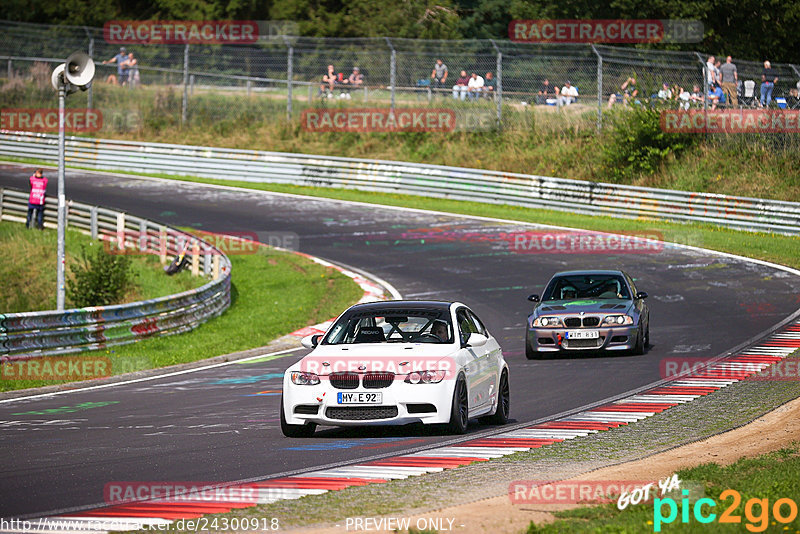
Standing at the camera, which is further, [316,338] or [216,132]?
[216,132]

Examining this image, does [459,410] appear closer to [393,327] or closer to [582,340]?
[393,327]

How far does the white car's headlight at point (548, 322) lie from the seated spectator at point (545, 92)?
22.3 meters

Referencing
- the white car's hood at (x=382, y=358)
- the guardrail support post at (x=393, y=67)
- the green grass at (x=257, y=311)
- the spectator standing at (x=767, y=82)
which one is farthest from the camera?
the guardrail support post at (x=393, y=67)

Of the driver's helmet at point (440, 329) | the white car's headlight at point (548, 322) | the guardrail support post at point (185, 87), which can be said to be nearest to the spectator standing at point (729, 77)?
the white car's headlight at point (548, 322)

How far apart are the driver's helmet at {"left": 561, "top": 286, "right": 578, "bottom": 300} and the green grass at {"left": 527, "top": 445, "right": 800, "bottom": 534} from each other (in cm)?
962

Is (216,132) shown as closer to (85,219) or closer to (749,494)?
(85,219)

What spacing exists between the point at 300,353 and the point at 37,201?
17348 millimetres

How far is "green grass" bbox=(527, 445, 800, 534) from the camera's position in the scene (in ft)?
22.7

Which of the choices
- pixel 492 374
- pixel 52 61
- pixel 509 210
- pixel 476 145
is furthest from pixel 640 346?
pixel 52 61

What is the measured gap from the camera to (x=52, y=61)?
48562mm

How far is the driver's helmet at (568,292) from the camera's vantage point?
62.4 ft

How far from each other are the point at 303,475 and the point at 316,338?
3.17 metres

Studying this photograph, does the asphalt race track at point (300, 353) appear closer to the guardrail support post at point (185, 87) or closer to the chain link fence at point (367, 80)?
the chain link fence at point (367, 80)

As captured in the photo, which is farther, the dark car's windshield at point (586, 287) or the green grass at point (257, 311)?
the green grass at point (257, 311)
